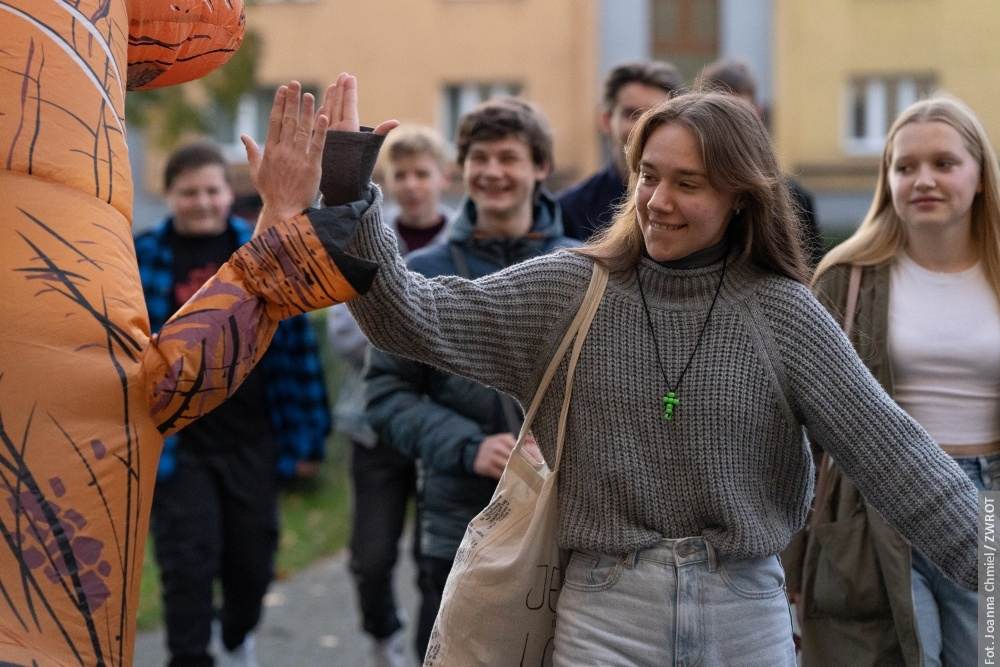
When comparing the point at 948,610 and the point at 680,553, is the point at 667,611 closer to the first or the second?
the point at 680,553

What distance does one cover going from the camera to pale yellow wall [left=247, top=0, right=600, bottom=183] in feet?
79.0

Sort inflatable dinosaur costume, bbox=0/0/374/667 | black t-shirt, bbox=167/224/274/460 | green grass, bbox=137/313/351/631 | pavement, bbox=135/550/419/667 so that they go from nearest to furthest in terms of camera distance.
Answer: inflatable dinosaur costume, bbox=0/0/374/667
black t-shirt, bbox=167/224/274/460
pavement, bbox=135/550/419/667
green grass, bbox=137/313/351/631

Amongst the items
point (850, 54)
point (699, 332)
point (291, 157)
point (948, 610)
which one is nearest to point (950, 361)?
point (948, 610)

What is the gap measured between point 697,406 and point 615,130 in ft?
9.02

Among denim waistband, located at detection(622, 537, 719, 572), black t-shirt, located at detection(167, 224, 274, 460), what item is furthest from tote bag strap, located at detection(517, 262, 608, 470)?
black t-shirt, located at detection(167, 224, 274, 460)

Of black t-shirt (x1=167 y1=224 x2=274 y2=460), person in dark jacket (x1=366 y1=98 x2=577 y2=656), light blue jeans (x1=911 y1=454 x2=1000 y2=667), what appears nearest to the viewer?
light blue jeans (x1=911 y1=454 x2=1000 y2=667)

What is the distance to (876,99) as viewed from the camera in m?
23.9

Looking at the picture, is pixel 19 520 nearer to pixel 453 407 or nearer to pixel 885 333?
pixel 453 407

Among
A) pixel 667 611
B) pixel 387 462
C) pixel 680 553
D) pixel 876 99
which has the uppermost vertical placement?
pixel 680 553

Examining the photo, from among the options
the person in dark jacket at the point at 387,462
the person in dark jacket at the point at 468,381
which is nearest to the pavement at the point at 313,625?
the person in dark jacket at the point at 387,462

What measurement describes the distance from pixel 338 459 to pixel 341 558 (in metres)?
1.93

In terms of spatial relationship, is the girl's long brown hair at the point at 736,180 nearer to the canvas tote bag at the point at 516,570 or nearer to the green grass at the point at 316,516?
the canvas tote bag at the point at 516,570

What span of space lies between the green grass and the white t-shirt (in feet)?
15.2

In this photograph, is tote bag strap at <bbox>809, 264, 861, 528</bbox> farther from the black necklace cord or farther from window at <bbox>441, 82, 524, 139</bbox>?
window at <bbox>441, 82, 524, 139</bbox>
